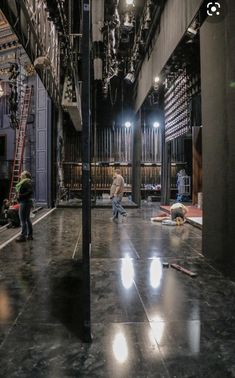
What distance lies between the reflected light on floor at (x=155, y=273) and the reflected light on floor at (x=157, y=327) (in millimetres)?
945

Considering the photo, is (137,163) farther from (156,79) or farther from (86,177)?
(86,177)

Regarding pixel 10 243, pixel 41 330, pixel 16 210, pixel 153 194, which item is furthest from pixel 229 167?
pixel 153 194

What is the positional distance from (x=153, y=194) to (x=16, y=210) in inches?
488

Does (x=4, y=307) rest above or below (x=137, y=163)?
below

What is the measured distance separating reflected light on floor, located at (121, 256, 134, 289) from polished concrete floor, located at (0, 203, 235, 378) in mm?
13

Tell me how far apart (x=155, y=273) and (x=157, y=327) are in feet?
5.63

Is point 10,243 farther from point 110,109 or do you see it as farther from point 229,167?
point 110,109

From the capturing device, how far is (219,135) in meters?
4.77

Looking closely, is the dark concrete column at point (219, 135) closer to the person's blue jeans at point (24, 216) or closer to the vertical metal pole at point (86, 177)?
the vertical metal pole at point (86, 177)

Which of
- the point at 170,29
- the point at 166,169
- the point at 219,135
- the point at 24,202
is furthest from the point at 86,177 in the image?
the point at 166,169

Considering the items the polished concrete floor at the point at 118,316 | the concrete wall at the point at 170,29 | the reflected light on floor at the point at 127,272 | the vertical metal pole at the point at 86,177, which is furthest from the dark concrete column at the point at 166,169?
Result: the vertical metal pole at the point at 86,177

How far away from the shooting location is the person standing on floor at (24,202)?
6.83m

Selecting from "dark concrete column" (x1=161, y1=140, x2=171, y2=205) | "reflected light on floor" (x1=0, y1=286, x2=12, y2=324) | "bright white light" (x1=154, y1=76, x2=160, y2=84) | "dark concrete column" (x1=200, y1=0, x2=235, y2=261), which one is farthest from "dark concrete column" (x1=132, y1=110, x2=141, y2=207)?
"reflected light on floor" (x1=0, y1=286, x2=12, y2=324)

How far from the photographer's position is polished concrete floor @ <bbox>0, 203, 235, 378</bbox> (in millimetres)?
2301
